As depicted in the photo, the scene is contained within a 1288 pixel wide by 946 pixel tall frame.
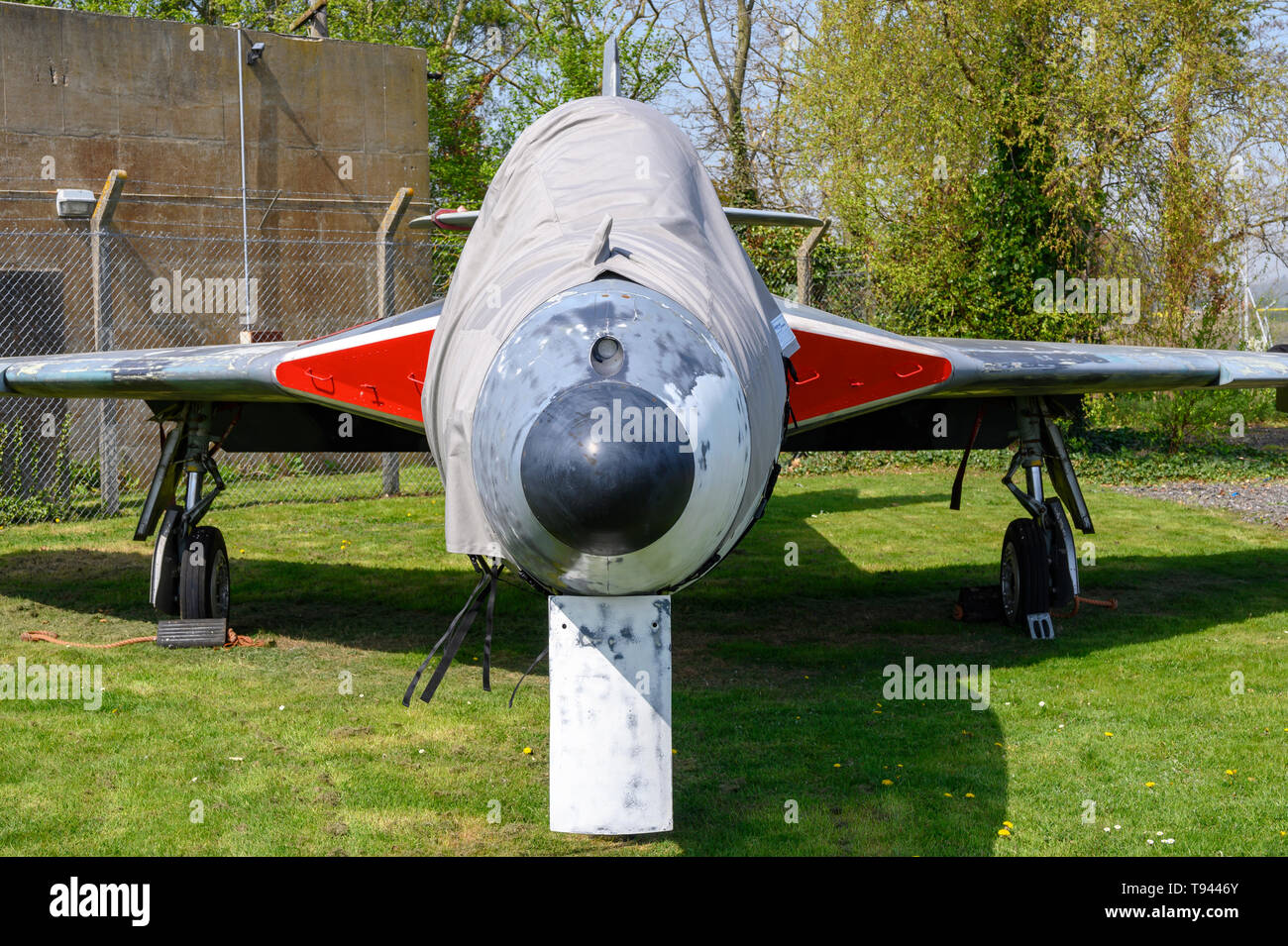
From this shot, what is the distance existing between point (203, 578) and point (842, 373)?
16.2ft

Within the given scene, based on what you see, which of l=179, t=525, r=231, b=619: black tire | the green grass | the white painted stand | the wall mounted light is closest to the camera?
the white painted stand

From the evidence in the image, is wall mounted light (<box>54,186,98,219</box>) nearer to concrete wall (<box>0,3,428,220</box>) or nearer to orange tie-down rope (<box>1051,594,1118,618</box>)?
concrete wall (<box>0,3,428,220</box>)

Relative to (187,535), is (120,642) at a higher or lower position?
lower

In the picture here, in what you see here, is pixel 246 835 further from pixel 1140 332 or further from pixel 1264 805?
pixel 1140 332

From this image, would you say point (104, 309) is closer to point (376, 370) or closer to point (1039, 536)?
point (376, 370)

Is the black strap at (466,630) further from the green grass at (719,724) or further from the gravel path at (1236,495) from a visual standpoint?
the gravel path at (1236,495)

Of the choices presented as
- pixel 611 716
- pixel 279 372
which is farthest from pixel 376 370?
pixel 611 716

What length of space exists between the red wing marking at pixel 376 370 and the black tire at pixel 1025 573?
488cm

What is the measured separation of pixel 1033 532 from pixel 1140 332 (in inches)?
475

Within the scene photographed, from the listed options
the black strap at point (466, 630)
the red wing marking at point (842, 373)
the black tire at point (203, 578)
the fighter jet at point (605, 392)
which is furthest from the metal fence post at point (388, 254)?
the black strap at point (466, 630)

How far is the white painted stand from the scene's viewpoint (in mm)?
3629

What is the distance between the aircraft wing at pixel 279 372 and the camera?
6.55m

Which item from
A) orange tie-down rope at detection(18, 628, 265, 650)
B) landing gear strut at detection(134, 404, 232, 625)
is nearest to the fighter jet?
landing gear strut at detection(134, 404, 232, 625)

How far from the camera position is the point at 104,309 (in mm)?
13852
